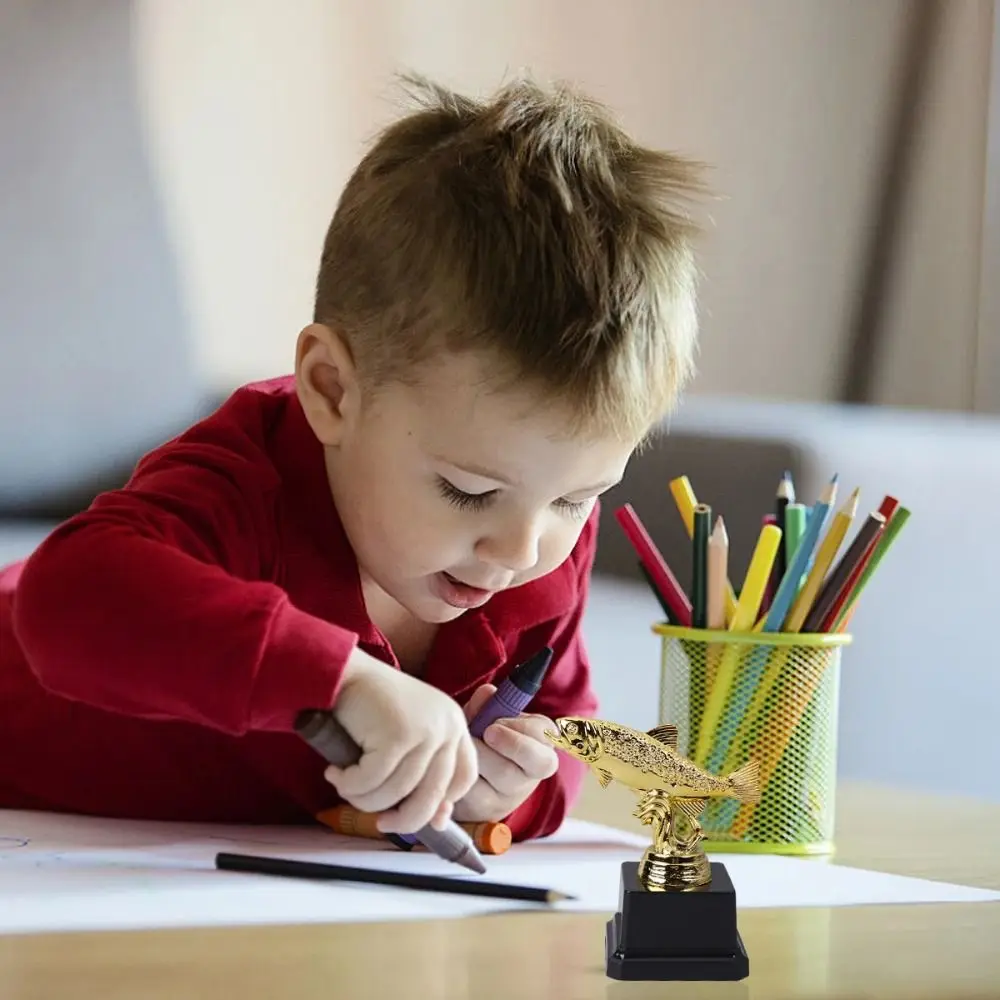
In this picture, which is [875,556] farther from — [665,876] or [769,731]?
[665,876]

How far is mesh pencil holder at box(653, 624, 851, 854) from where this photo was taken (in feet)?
2.40

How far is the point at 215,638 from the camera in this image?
0.53 metres

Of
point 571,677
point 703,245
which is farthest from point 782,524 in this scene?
point 703,245

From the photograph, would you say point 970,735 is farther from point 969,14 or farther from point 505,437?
point 505,437

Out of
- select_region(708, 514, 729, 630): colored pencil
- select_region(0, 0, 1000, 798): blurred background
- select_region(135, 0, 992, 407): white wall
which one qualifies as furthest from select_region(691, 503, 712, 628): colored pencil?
select_region(135, 0, 992, 407): white wall

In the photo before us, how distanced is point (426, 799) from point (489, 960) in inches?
3.1

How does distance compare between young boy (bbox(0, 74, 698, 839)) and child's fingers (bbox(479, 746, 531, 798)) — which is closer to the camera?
young boy (bbox(0, 74, 698, 839))

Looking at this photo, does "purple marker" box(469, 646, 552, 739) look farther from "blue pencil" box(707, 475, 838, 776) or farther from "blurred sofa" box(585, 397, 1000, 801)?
"blurred sofa" box(585, 397, 1000, 801)

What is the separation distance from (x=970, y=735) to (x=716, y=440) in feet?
1.00

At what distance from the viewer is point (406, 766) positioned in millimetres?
527

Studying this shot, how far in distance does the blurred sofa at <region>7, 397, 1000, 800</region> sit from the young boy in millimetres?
433

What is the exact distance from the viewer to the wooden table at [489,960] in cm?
43

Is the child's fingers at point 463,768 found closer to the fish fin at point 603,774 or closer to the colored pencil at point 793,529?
the fish fin at point 603,774

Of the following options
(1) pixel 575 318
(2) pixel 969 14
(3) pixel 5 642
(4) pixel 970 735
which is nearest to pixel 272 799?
(3) pixel 5 642
